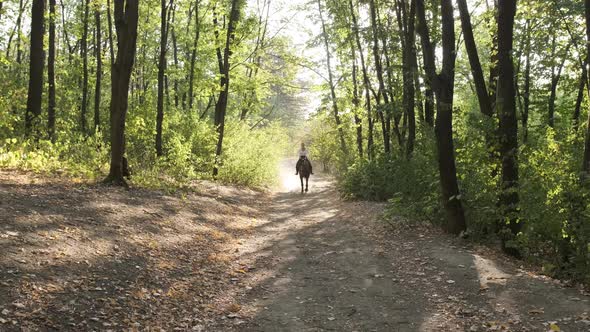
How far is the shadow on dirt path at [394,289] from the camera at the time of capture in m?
5.46

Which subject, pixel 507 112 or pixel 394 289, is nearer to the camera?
pixel 394 289

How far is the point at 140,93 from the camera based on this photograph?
23.2 metres

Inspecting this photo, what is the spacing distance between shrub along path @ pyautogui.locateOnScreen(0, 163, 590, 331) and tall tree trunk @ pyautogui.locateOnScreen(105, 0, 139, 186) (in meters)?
1.09

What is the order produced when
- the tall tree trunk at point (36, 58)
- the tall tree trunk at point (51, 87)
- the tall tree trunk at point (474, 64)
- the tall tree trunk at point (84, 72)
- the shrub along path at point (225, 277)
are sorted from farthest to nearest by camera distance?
the tall tree trunk at point (84, 72) → the tall tree trunk at point (51, 87) → the tall tree trunk at point (36, 58) → the tall tree trunk at point (474, 64) → the shrub along path at point (225, 277)

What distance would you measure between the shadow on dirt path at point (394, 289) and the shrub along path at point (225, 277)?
24 mm

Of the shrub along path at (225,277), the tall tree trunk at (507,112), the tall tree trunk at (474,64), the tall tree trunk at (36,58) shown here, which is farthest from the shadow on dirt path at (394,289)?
the tall tree trunk at (36,58)

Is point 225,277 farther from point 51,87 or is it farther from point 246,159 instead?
point 246,159

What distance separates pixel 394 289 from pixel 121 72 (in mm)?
8720

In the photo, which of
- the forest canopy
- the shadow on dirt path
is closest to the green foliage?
the forest canopy

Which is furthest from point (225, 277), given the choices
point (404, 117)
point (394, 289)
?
point (404, 117)

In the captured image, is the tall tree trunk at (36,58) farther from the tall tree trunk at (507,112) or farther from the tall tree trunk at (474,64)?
the tall tree trunk at (507,112)

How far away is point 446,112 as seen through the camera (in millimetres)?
9312

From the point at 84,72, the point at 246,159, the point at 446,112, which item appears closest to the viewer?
the point at 446,112

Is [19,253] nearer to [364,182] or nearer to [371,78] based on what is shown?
[364,182]
